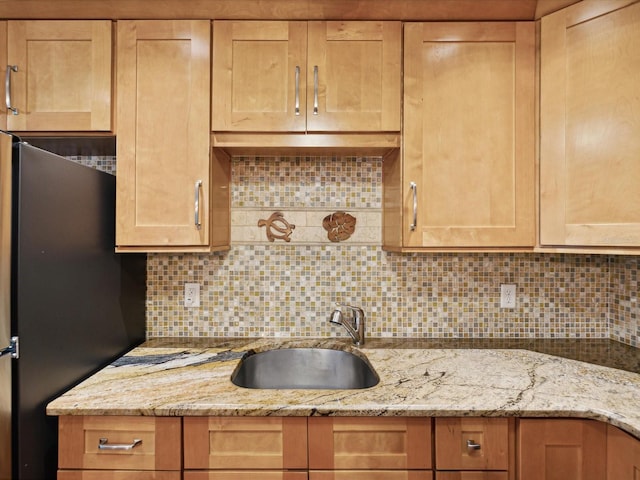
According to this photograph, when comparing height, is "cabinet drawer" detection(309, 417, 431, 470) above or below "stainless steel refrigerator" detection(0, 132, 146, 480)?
below

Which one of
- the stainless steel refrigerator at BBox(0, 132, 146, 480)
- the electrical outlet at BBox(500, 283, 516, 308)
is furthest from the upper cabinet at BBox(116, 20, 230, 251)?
the electrical outlet at BBox(500, 283, 516, 308)

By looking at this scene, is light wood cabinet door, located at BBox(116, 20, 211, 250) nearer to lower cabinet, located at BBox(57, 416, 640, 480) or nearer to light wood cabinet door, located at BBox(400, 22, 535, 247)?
lower cabinet, located at BBox(57, 416, 640, 480)

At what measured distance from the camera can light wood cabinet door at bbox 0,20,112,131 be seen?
1.51 meters

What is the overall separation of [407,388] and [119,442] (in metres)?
0.90

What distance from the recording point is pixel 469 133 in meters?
1.54

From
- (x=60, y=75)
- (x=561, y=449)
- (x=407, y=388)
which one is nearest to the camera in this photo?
(x=561, y=449)

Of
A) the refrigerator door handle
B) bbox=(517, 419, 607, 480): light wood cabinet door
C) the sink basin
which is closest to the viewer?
the refrigerator door handle

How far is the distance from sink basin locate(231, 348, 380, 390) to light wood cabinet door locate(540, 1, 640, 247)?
3.09 ft

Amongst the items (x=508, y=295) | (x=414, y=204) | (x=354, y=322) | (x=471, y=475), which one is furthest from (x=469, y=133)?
(x=471, y=475)

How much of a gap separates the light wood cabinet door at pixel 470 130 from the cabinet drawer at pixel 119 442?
1.11 metres

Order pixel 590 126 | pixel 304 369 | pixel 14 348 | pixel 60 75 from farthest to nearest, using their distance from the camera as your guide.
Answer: pixel 304 369, pixel 60 75, pixel 590 126, pixel 14 348

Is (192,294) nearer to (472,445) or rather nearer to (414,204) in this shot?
(414,204)

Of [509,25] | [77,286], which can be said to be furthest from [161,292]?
[509,25]

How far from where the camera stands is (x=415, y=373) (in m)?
1.42
